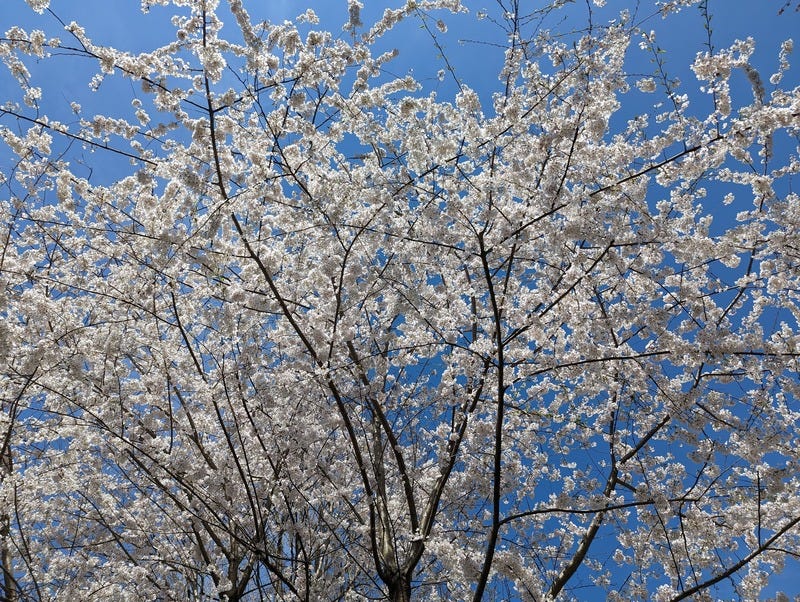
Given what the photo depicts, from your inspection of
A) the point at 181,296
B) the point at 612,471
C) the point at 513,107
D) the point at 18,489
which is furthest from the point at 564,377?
the point at 18,489

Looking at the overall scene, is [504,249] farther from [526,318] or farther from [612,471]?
[612,471]

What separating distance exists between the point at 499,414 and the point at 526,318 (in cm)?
93

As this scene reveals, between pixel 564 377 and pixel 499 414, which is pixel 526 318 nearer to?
pixel 499 414

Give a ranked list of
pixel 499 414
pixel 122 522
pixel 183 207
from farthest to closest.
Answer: pixel 122 522 → pixel 183 207 → pixel 499 414

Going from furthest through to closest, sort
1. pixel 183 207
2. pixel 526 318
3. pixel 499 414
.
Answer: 1. pixel 183 207
2. pixel 526 318
3. pixel 499 414

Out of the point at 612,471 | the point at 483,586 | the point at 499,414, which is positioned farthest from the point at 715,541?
the point at 499,414

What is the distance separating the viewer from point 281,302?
5000 mm

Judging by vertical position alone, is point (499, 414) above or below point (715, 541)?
above

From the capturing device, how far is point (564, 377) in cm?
616

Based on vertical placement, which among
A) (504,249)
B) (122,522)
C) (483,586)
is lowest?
(483,586)

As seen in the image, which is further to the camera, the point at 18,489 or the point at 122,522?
the point at 122,522

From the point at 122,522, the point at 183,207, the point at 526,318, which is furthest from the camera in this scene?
the point at 122,522

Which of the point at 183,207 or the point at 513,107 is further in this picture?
the point at 183,207

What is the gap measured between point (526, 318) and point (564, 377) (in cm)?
137
